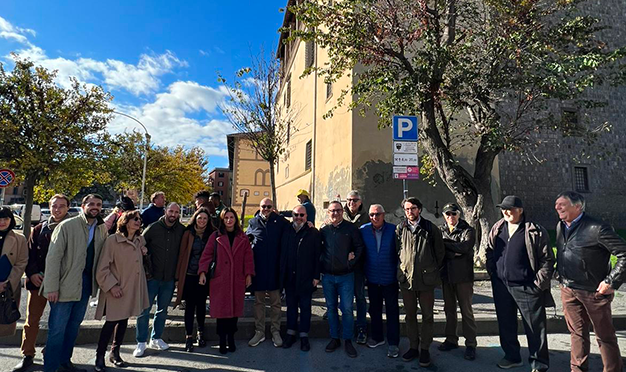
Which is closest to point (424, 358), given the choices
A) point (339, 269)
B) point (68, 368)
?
point (339, 269)

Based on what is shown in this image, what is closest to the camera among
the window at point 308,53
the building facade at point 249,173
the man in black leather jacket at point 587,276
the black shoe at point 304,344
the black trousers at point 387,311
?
the man in black leather jacket at point 587,276

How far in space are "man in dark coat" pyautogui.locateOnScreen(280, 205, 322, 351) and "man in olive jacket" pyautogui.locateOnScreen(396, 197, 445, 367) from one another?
1.15 metres

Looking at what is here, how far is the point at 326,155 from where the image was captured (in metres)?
13.8

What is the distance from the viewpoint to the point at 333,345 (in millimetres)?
4266

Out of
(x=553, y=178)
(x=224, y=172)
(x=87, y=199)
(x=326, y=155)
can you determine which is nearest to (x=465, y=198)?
(x=326, y=155)

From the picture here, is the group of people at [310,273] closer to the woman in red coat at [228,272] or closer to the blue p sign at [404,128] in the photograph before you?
the woman in red coat at [228,272]

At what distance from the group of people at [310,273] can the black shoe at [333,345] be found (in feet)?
0.06

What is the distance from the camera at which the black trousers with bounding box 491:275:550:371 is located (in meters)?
3.62

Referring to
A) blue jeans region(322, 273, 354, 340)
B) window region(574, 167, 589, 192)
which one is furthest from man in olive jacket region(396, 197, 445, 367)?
window region(574, 167, 589, 192)

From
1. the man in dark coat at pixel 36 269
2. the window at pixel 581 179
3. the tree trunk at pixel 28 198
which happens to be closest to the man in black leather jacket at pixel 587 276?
the man in dark coat at pixel 36 269

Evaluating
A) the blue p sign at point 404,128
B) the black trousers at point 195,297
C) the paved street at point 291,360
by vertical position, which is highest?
the blue p sign at point 404,128

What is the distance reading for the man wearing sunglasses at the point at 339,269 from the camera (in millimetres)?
4281

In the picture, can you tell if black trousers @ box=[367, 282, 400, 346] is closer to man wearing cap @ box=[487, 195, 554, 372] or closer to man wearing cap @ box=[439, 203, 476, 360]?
man wearing cap @ box=[439, 203, 476, 360]

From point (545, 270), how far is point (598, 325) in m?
0.65
